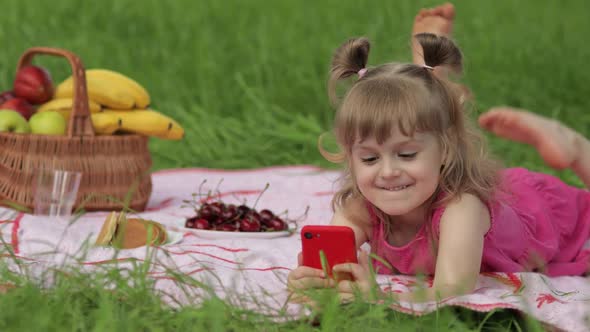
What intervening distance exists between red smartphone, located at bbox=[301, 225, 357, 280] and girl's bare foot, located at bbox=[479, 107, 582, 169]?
0.76 meters

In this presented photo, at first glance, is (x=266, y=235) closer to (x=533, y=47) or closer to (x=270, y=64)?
(x=270, y=64)

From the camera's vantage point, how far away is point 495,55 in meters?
6.42

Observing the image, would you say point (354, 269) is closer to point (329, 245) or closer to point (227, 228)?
point (329, 245)

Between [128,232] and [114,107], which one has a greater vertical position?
[114,107]

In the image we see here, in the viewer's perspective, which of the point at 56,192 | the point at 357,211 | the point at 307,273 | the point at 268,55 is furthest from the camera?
the point at 268,55

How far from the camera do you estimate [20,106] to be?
3715 millimetres

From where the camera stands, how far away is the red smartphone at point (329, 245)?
2.30 meters

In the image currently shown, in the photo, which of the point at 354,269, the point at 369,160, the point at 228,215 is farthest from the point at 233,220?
the point at 354,269

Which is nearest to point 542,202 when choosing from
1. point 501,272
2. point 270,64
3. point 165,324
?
point 501,272

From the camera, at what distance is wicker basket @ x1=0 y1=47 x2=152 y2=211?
3500 mm

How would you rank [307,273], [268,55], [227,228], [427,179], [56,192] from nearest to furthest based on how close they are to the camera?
[307,273] < [427,179] < [227,228] < [56,192] < [268,55]

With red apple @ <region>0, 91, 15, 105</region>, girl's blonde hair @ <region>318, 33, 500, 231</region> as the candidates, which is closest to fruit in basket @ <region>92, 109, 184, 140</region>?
red apple @ <region>0, 91, 15, 105</region>

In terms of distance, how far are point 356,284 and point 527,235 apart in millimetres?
922

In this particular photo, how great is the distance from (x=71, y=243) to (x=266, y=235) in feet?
2.29
